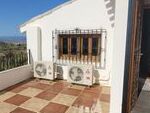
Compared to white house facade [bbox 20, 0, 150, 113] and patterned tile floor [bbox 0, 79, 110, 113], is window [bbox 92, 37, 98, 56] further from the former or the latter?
patterned tile floor [bbox 0, 79, 110, 113]

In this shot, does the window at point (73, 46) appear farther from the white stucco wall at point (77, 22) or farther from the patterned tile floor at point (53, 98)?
the patterned tile floor at point (53, 98)

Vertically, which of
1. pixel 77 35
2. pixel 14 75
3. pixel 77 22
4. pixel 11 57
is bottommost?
pixel 14 75

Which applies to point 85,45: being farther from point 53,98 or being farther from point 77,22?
point 53,98

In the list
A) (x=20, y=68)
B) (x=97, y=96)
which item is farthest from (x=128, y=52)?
(x=20, y=68)

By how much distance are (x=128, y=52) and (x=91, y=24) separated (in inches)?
95.0

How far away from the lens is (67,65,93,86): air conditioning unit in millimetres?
4434

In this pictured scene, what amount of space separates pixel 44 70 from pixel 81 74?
A: 1.38 metres

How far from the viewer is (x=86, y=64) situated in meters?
4.66

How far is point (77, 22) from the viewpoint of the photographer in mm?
4738

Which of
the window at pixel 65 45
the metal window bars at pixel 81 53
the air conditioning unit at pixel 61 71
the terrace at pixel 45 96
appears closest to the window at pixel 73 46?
the metal window bars at pixel 81 53

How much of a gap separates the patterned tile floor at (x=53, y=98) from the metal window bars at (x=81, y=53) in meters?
0.77

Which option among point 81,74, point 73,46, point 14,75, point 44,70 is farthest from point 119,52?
point 14,75

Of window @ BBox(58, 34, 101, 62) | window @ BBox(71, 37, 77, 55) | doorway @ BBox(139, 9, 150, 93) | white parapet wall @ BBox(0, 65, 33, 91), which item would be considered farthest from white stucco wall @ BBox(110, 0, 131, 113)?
doorway @ BBox(139, 9, 150, 93)

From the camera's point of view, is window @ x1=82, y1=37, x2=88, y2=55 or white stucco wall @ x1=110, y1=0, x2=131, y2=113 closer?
white stucco wall @ x1=110, y1=0, x2=131, y2=113
